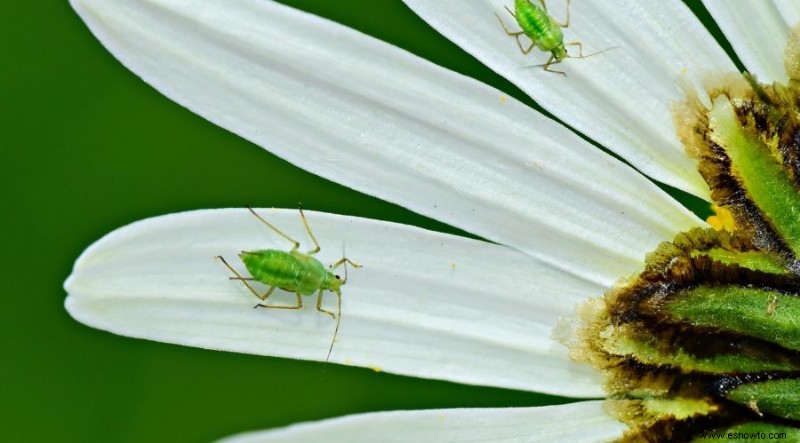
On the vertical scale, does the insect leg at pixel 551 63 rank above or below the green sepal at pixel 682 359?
above

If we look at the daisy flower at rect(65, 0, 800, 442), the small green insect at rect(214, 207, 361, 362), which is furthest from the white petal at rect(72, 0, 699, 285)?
the small green insect at rect(214, 207, 361, 362)

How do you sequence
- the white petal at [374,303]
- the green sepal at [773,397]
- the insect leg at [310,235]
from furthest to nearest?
the insect leg at [310,235] < the white petal at [374,303] < the green sepal at [773,397]

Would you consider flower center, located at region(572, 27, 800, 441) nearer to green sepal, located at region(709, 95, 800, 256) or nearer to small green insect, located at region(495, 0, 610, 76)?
green sepal, located at region(709, 95, 800, 256)

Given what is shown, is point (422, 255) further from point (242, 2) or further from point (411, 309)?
point (242, 2)

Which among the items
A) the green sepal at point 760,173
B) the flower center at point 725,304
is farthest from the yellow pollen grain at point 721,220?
the green sepal at point 760,173

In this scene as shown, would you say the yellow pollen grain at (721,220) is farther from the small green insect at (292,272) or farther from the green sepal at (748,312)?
the small green insect at (292,272)

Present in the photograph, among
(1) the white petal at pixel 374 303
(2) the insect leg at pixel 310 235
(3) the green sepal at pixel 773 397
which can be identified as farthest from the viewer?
(2) the insect leg at pixel 310 235

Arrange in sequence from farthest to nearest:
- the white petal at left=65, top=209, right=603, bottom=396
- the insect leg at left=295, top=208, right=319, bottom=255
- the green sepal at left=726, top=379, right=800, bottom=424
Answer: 1. the insect leg at left=295, top=208, right=319, bottom=255
2. the white petal at left=65, top=209, right=603, bottom=396
3. the green sepal at left=726, top=379, right=800, bottom=424

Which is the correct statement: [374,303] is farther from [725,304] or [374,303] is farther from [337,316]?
[725,304]

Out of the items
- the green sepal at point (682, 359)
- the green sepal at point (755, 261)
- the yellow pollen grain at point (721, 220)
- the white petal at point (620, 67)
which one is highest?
the white petal at point (620, 67)
